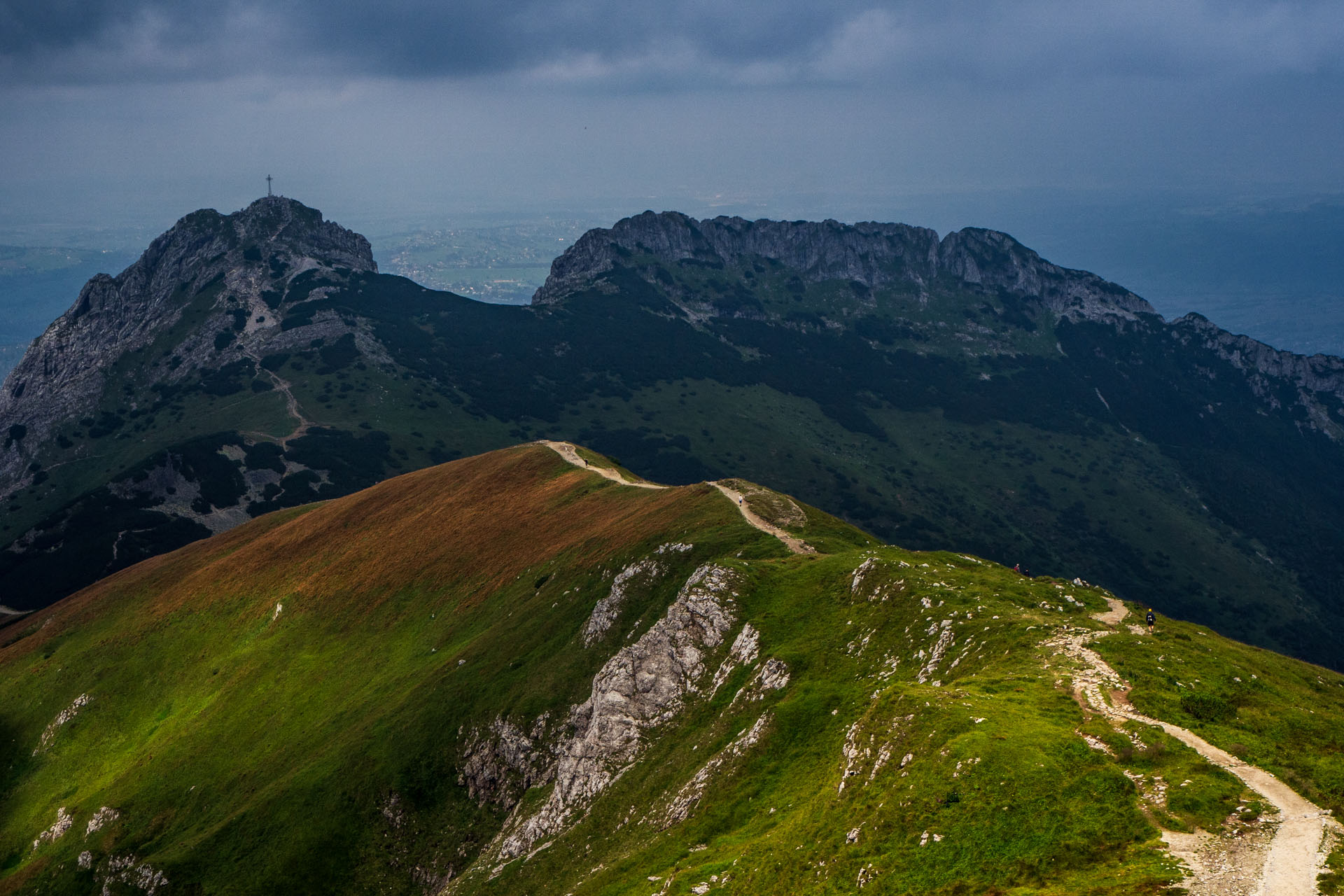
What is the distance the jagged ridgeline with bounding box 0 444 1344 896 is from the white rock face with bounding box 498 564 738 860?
25cm

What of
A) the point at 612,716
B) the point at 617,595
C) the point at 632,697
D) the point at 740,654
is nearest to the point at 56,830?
the point at 617,595

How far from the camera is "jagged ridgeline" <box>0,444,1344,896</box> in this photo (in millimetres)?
31859

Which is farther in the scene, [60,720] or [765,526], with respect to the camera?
[60,720]

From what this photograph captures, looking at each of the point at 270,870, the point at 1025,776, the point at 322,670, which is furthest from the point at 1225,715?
the point at 322,670

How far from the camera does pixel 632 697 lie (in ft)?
207

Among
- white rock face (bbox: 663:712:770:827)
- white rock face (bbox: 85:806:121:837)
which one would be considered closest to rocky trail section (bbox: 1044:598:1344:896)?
white rock face (bbox: 663:712:770:827)

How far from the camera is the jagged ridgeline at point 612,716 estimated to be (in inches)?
1254

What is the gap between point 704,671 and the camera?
6269 cm

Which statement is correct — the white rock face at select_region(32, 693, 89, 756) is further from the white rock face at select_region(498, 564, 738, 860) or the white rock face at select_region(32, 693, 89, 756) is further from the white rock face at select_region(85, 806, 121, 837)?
the white rock face at select_region(498, 564, 738, 860)

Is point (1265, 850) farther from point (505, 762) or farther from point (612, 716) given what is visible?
point (505, 762)

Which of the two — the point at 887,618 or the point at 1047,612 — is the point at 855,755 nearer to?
the point at 887,618

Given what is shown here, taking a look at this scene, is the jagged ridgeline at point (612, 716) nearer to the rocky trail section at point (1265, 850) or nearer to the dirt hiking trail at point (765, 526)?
the rocky trail section at point (1265, 850)

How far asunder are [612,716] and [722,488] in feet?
138

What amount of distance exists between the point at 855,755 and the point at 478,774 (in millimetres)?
41229
